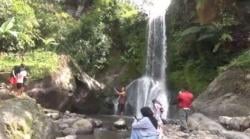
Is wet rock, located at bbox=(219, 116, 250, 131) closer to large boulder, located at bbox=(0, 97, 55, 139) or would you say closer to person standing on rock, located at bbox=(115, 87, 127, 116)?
large boulder, located at bbox=(0, 97, 55, 139)

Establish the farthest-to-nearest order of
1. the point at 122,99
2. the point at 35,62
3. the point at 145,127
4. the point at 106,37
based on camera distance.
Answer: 1. the point at 106,37
2. the point at 35,62
3. the point at 122,99
4. the point at 145,127

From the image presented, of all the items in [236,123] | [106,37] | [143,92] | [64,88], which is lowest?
[236,123]

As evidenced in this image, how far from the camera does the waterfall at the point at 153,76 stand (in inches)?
988

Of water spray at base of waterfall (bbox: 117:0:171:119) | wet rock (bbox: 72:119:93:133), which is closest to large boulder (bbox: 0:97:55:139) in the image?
wet rock (bbox: 72:119:93:133)

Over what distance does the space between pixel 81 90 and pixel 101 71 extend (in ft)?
13.7

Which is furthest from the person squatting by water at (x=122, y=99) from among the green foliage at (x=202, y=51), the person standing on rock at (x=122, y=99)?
the green foliage at (x=202, y=51)

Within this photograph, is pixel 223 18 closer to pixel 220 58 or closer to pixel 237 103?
pixel 220 58

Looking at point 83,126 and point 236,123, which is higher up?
point 236,123

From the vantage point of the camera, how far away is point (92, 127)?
17.3 m

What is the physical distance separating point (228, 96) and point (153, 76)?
31.7ft

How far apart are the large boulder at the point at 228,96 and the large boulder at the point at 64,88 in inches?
266

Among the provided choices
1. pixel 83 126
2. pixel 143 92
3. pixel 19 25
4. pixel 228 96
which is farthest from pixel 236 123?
pixel 19 25

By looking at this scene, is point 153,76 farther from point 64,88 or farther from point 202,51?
point 64,88

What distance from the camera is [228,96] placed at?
1711 centimetres
